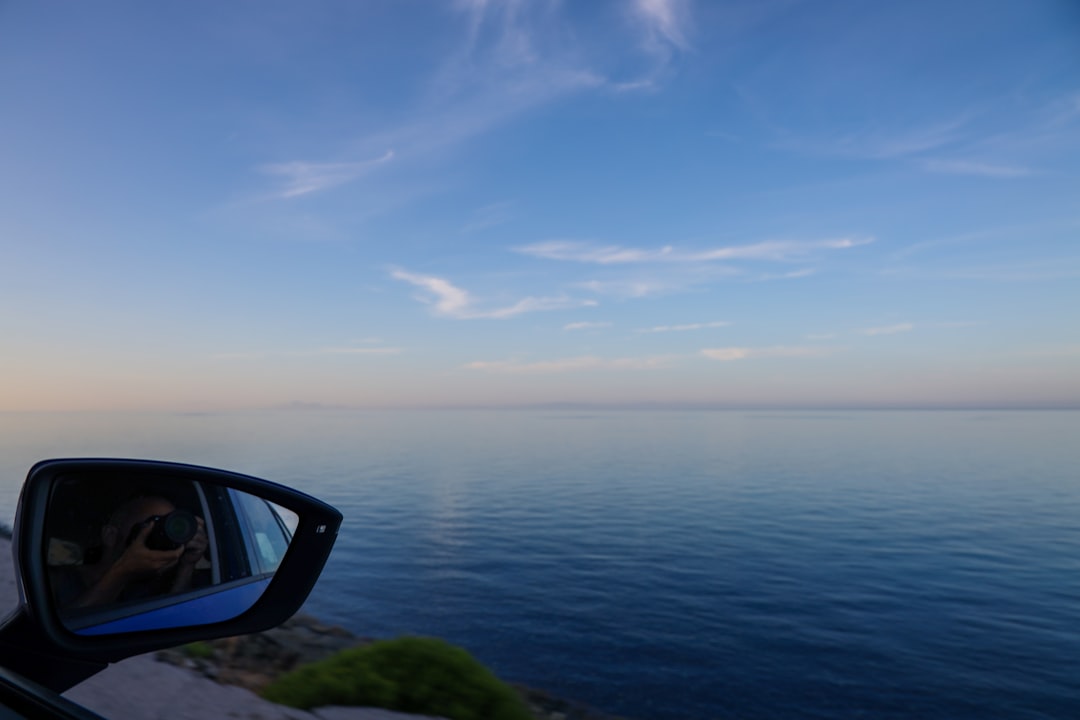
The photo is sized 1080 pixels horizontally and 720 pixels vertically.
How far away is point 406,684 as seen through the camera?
581cm

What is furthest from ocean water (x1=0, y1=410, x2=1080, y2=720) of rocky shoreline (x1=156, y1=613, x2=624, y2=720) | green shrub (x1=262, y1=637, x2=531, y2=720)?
green shrub (x1=262, y1=637, x2=531, y2=720)

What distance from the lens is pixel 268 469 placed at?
42312 millimetres

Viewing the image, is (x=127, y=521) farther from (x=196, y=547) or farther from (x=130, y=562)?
(x=196, y=547)

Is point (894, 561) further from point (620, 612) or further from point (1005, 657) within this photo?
point (620, 612)

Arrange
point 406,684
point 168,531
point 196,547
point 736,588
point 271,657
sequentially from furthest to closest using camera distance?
point 736,588 < point 271,657 < point 406,684 < point 196,547 < point 168,531

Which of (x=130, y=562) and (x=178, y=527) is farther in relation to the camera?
(x=178, y=527)

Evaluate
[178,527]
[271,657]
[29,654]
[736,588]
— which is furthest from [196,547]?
[736,588]

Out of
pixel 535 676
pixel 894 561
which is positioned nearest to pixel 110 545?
pixel 535 676

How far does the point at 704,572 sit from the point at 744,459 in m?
38.7

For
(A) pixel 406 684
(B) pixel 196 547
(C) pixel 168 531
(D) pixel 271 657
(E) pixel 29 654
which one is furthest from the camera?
(D) pixel 271 657

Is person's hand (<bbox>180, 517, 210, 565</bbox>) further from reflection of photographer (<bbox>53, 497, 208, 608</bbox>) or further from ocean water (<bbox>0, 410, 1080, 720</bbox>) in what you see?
ocean water (<bbox>0, 410, 1080, 720</bbox>)

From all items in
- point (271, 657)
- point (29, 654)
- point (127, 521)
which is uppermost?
point (127, 521)

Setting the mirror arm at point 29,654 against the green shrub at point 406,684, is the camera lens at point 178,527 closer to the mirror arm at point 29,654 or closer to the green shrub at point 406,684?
the mirror arm at point 29,654

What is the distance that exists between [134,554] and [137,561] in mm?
22
